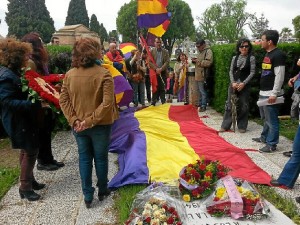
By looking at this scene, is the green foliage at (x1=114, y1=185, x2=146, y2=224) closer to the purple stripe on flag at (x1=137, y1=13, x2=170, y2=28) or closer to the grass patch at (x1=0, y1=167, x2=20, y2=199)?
the grass patch at (x1=0, y1=167, x2=20, y2=199)

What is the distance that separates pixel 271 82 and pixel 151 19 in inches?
173

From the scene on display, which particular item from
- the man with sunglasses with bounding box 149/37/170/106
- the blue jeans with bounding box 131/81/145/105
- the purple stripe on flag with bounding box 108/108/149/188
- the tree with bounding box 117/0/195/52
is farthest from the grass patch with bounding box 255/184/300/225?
the tree with bounding box 117/0/195/52

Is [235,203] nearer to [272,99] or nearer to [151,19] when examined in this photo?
[272,99]

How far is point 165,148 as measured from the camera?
17.2ft

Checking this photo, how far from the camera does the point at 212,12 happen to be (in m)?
59.8

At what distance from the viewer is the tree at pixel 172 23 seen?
55812 millimetres

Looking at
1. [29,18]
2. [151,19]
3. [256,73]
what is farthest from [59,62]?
[29,18]

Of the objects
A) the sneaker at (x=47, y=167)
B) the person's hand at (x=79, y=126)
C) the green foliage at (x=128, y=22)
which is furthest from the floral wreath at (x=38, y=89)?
the green foliage at (x=128, y=22)

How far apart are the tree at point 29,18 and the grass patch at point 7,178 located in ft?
182

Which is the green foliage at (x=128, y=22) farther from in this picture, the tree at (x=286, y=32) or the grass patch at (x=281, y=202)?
the grass patch at (x=281, y=202)

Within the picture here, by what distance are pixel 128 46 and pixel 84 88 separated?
7918mm

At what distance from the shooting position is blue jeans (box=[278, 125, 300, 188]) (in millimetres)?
3986

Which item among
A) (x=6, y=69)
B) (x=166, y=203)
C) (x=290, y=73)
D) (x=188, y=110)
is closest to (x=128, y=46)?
(x=188, y=110)

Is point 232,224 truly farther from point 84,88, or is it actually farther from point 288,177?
point 84,88
